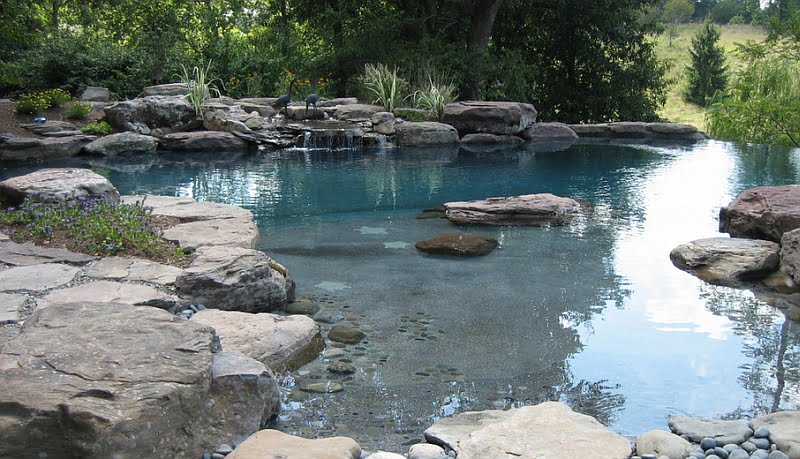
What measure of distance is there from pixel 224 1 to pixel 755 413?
58.8 feet

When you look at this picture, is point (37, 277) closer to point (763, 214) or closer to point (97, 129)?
point (763, 214)

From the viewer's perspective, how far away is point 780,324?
4.15 meters

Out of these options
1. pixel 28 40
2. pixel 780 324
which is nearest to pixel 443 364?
pixel 780 324

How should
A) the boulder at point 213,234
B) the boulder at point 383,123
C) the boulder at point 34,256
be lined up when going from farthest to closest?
1. the boulder at point 383,123
2. the boulder at point 213,234
3. the boulder at point 34,256

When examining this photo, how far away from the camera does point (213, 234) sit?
4.62 meters

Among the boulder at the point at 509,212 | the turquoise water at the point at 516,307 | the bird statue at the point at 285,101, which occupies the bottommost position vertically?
the turquoise water at the point at 516,307

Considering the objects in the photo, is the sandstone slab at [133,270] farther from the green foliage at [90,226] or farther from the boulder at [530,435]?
the boulder at [530,435]

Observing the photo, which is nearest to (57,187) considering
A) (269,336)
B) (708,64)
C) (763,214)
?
(269,336)

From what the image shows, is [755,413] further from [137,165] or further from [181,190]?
[137,165]

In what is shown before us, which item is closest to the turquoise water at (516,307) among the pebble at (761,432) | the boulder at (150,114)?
the pebble at (761,432)

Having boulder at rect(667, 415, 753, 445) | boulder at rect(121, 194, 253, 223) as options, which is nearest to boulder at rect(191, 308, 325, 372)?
boulder at rect(121, 194, 253, 223)

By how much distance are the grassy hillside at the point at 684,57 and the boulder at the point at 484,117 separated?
633 cm

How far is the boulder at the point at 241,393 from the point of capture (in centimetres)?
268

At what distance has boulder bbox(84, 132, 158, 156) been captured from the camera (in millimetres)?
10133
